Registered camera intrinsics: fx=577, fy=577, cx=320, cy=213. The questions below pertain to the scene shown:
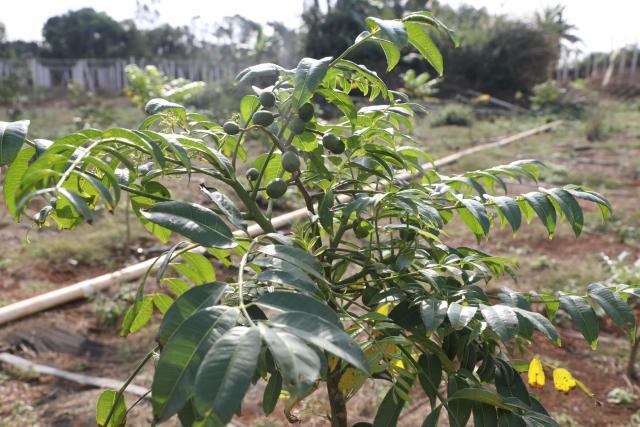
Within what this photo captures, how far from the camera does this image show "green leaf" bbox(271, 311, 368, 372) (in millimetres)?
570

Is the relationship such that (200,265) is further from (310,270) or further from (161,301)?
(310,270)

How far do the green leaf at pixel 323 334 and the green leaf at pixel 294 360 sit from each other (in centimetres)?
1

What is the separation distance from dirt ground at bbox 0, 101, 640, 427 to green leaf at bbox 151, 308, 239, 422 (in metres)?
0.53

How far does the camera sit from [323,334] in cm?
60

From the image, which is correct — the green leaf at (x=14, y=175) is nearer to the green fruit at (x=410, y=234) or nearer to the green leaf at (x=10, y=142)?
the green leaf at (x=10, y=142)

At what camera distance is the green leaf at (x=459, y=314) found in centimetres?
85

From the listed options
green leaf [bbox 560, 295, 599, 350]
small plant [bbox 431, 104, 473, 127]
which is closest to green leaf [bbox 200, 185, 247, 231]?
green leaf [bbox 560, 295, 599, 350]

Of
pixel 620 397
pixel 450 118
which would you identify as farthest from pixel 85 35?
pixel 620 397

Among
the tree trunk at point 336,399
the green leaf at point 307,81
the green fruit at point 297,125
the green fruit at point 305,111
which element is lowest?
the tree trunk at point 336,399

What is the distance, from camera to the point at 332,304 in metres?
0.98

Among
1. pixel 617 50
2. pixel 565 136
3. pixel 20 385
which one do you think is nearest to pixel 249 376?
pixel 20 385

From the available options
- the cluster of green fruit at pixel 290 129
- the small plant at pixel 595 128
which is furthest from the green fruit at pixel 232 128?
the small plant at pixel 595 128

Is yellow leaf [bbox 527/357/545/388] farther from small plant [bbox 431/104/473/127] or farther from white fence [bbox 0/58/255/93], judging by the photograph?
white fence [bbox 0/58/255/93]

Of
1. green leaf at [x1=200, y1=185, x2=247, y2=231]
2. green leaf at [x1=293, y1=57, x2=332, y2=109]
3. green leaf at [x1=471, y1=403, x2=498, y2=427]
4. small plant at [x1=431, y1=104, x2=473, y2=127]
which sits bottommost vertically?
small plant at [x1=431, y1=104, x2=473, y2=127]
